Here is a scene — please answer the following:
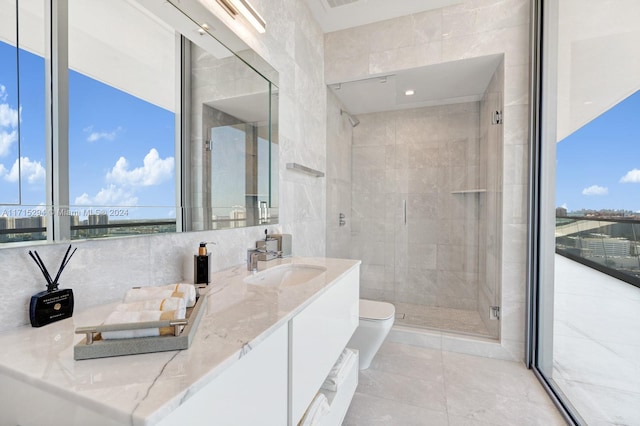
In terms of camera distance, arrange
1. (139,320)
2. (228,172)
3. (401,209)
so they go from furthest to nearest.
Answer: (401,209) < (228,172) < (139,320)

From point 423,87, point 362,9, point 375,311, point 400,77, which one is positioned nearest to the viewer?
point 375,311

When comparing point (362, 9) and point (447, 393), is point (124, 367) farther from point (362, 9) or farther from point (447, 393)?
point (362, 9)

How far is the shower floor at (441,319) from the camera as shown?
8.03 ft

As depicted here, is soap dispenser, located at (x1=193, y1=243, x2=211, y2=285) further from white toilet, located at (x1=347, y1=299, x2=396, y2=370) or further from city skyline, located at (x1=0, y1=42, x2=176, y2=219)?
white toilet, located at (x1=347, y1=299, x2=396, y2=370)

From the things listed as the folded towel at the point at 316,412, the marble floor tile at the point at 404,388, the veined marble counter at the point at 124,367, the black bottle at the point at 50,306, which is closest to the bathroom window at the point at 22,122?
the black bottle at the point at 50,306

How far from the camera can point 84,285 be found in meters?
0.82

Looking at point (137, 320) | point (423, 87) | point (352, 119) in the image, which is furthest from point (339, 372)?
point (352, 119)

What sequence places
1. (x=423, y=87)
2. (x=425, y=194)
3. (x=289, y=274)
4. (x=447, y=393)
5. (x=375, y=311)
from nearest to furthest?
(x=289, y=274) < (x=447, y=393) < (x=375, y=311) < (x=423, y=87) < (x=425, y=194)

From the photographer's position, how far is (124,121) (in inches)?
35.9

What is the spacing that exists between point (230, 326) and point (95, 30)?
0.91 metres

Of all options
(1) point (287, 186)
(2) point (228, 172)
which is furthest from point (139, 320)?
(1) point (287, 186)

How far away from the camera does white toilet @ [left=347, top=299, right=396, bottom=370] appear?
1.84 metres

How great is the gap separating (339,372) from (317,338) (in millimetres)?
423

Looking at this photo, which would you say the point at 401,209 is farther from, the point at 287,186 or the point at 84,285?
the point at 84,285
